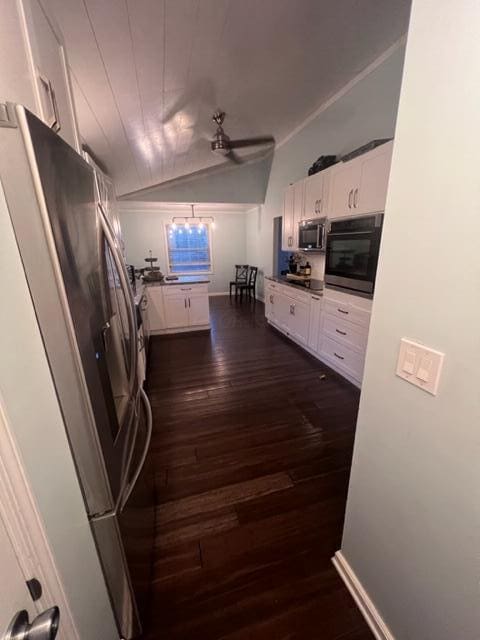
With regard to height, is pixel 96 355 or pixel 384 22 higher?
pixel 384 22

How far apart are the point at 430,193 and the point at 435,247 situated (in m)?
0.15

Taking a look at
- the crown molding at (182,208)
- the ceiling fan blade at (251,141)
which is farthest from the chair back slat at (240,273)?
the ceiling fan blade at (251,141)

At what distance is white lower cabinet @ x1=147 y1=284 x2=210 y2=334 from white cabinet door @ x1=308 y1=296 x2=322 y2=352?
6.37ft

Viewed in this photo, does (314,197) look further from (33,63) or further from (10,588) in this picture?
(10,588)

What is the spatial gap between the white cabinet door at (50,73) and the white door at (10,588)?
42.2 inches

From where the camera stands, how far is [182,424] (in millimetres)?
2299

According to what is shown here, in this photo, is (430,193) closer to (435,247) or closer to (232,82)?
(435,247)

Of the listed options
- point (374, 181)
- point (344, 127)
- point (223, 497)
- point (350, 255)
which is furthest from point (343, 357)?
point (344, 127)

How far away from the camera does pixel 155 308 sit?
171 inches

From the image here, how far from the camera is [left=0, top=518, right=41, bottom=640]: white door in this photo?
0.40m

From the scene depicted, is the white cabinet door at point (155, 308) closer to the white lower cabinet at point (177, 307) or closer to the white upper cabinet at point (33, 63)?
the white lower cabinet at point (177, 307)

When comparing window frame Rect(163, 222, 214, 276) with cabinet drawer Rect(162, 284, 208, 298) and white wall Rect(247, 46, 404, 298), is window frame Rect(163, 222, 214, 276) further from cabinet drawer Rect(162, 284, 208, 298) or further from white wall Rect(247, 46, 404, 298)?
cabinet drawer Rect(162, 284, 208, 298)

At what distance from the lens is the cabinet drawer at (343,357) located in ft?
8.75

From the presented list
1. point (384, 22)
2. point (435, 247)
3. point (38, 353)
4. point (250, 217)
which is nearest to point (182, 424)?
point (38, 353)
